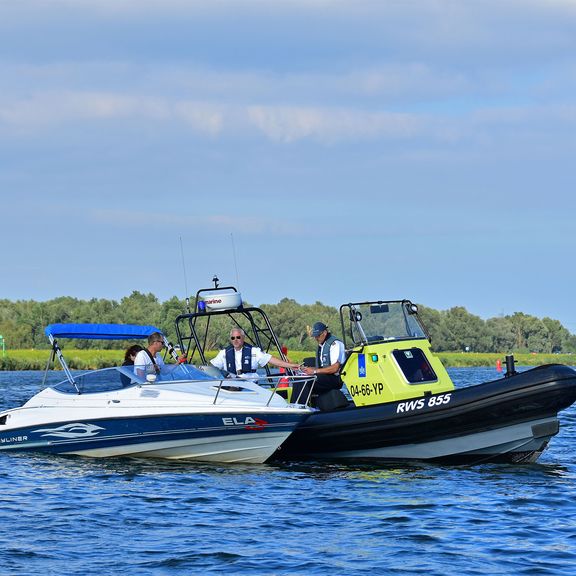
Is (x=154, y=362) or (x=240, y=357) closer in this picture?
(x=154, y=362)

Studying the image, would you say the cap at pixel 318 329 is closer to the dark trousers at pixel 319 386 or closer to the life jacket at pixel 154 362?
the dark trousers at pixel 319 386

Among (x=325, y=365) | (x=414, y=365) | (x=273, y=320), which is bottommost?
(x=414, y=365)

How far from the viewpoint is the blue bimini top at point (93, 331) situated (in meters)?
17.0

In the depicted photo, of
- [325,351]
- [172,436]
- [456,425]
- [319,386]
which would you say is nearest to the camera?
[456,425]

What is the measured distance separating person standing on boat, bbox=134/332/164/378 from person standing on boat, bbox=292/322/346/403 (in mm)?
2138

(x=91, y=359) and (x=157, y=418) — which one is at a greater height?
(x=91, y=359)

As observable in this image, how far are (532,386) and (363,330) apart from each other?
3.28 m

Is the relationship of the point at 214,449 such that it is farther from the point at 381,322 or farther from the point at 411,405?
the point at 381,322

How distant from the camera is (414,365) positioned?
1642cm

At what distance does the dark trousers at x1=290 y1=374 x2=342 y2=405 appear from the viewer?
16.2 meters

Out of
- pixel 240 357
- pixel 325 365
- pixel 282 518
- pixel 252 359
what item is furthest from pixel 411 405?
pixel 282 518

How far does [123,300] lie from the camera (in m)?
79.5

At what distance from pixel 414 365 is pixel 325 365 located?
137cm

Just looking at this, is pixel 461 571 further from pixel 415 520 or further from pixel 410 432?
pixel 410 432
